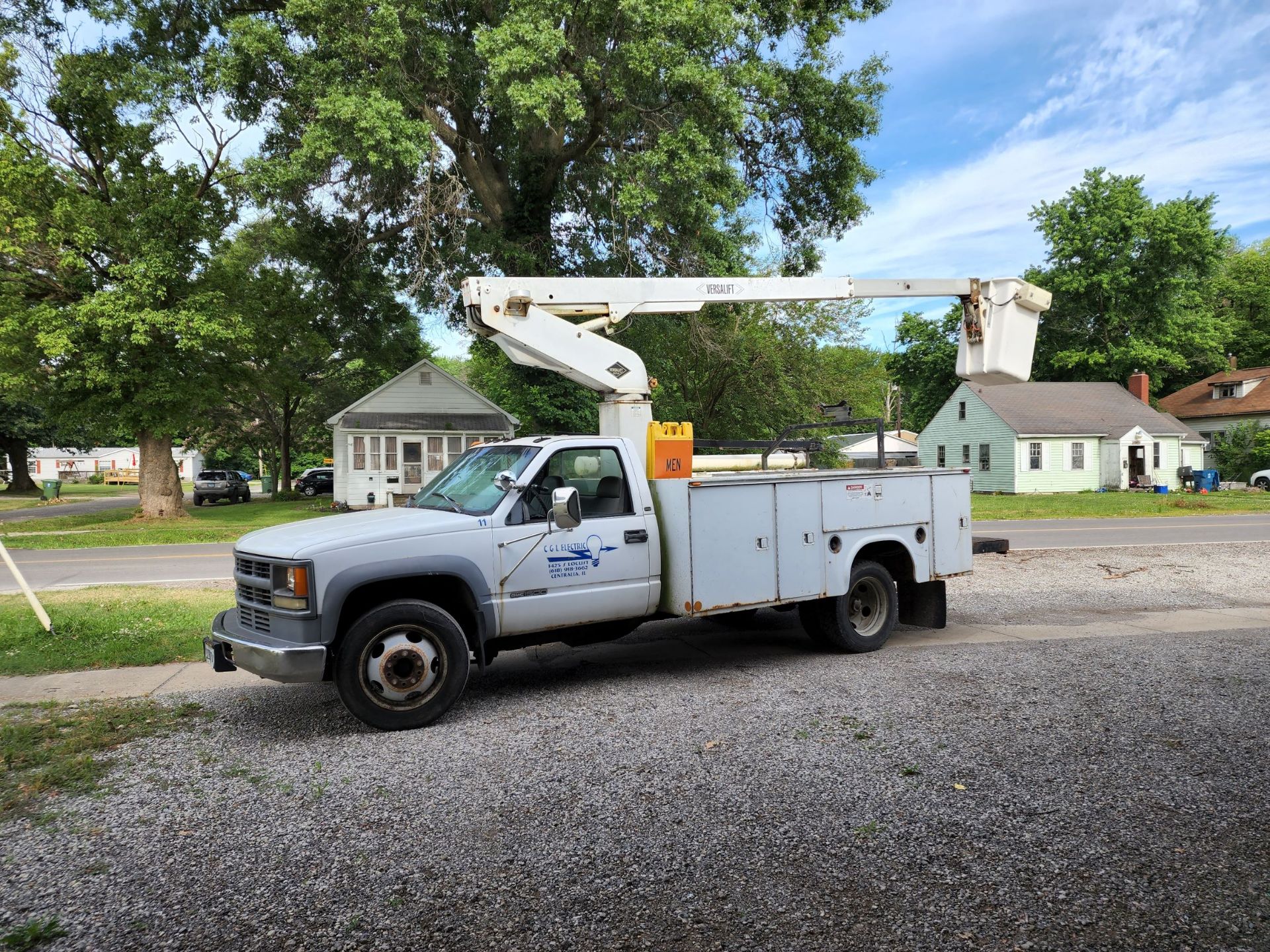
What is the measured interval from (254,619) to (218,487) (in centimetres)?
3670

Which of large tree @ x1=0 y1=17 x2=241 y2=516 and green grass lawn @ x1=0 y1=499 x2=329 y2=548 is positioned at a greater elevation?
large tree @ x1=0 y1=17 x2=241 y2=516

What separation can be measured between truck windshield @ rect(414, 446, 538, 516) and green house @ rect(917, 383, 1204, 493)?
123ft

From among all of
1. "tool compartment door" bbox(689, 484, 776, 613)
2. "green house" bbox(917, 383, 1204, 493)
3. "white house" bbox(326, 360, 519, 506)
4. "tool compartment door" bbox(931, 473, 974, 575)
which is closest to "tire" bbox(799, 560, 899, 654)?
"tool compartment door" bbox(931, 473, 974, 575)

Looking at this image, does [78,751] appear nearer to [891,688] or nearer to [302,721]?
[302,721]

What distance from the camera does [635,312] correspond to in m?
8.30

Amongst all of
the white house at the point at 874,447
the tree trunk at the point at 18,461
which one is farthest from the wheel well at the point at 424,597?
the tree trunk at the point at 18,461

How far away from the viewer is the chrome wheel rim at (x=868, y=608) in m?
8.10

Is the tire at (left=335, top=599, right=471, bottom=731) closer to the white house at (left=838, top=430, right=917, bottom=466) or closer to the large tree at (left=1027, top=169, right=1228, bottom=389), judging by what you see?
the white house at (left=838, top=430, right=917, bottom=466)

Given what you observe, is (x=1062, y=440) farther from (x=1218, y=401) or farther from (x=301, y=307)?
(x=301, y=307)

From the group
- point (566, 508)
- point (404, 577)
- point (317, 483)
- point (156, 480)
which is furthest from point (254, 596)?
point (317, 483)

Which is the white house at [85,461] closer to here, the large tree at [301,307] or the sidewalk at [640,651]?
the large tree at [301,307]

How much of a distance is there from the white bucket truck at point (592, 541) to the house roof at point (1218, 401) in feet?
160

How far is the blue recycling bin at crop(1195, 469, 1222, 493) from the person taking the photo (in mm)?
38000

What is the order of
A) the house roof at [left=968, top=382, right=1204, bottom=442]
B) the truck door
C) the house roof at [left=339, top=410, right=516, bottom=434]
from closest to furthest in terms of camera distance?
the truck door < the house roof at [left=339, top=410, right=516, bottom=434] < the house roof at [left=968, top=382, right=1204, bottom=442]
